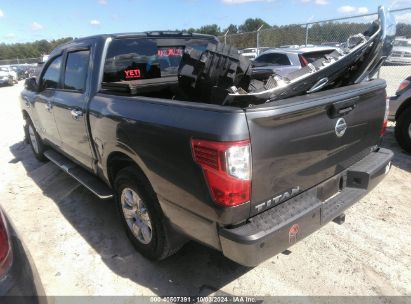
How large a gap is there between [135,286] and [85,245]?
2.91 ft

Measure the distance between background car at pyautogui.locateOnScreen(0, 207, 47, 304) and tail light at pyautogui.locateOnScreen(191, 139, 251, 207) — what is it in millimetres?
1060

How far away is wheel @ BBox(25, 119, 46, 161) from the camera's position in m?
5.86

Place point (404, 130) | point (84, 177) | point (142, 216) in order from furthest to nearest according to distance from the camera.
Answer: point (404, 130) < point (84, 177) < point (142, 216)

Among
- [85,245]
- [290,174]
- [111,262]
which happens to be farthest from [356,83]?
[85,245]

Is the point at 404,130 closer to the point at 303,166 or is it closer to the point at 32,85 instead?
the point at 303,166

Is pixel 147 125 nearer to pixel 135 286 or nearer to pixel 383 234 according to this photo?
pixel 135 286

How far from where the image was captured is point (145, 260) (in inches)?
128

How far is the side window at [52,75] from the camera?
456 cm

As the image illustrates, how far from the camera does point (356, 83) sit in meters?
3.08

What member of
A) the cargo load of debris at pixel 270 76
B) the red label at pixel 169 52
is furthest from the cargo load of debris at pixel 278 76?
the red label at pixel 169 52

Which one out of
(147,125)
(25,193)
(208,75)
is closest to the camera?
(147,125)

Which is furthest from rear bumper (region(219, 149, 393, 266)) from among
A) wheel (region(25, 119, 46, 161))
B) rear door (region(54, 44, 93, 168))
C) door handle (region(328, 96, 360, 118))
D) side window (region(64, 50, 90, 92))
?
wheel (region(25, 119, 46, 161))

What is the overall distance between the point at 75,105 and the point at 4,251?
220 cm

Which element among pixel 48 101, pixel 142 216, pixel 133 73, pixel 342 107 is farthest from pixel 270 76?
pixel 48 101
